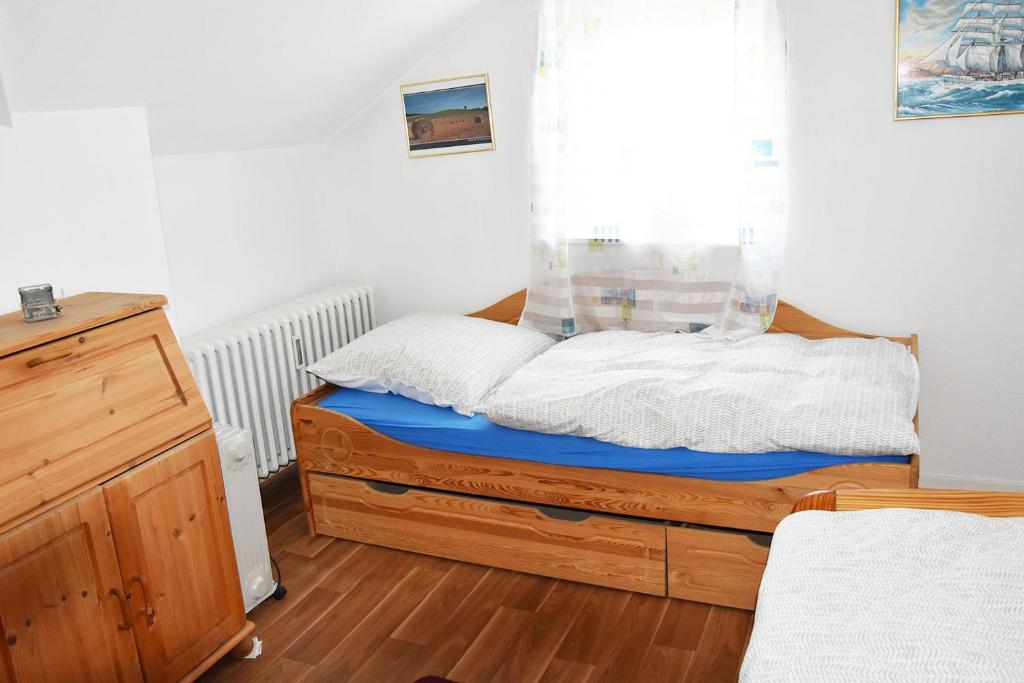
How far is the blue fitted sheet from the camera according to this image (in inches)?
89.1

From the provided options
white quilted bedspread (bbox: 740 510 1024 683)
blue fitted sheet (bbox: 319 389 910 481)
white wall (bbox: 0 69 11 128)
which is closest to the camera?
white quilted bedspread (bbox: 740 510 1024 683)

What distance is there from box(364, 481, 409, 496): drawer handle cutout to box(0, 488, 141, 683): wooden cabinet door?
100 cm

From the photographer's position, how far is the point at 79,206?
2.31 m

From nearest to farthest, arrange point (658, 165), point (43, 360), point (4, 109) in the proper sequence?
point (43, 360) → point (4, 109) → point (658, 165)

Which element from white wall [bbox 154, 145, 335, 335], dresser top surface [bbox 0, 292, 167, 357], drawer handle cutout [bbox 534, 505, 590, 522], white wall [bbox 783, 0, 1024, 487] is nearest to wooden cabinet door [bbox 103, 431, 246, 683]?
dresser top surface [bbox 0, 292, 167, 357]

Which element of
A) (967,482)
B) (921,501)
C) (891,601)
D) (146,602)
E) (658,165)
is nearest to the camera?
(891,601)

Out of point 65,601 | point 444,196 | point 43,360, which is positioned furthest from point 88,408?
point 444,196

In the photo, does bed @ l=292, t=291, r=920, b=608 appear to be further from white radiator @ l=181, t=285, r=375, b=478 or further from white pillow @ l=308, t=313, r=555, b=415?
white radiator @ l=181, t=285, r=375, b=478

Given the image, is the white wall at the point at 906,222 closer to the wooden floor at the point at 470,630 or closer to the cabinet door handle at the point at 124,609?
the wooden floor at the point at 470,630

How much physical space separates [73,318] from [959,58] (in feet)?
8.67

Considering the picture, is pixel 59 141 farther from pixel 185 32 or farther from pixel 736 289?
pixel 736 289

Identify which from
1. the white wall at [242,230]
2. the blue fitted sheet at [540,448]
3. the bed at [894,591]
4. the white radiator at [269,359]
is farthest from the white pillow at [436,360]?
the bed at [894,591]

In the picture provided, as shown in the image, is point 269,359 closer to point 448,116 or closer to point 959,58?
point 448,116

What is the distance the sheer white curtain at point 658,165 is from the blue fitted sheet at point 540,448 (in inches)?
30.7
